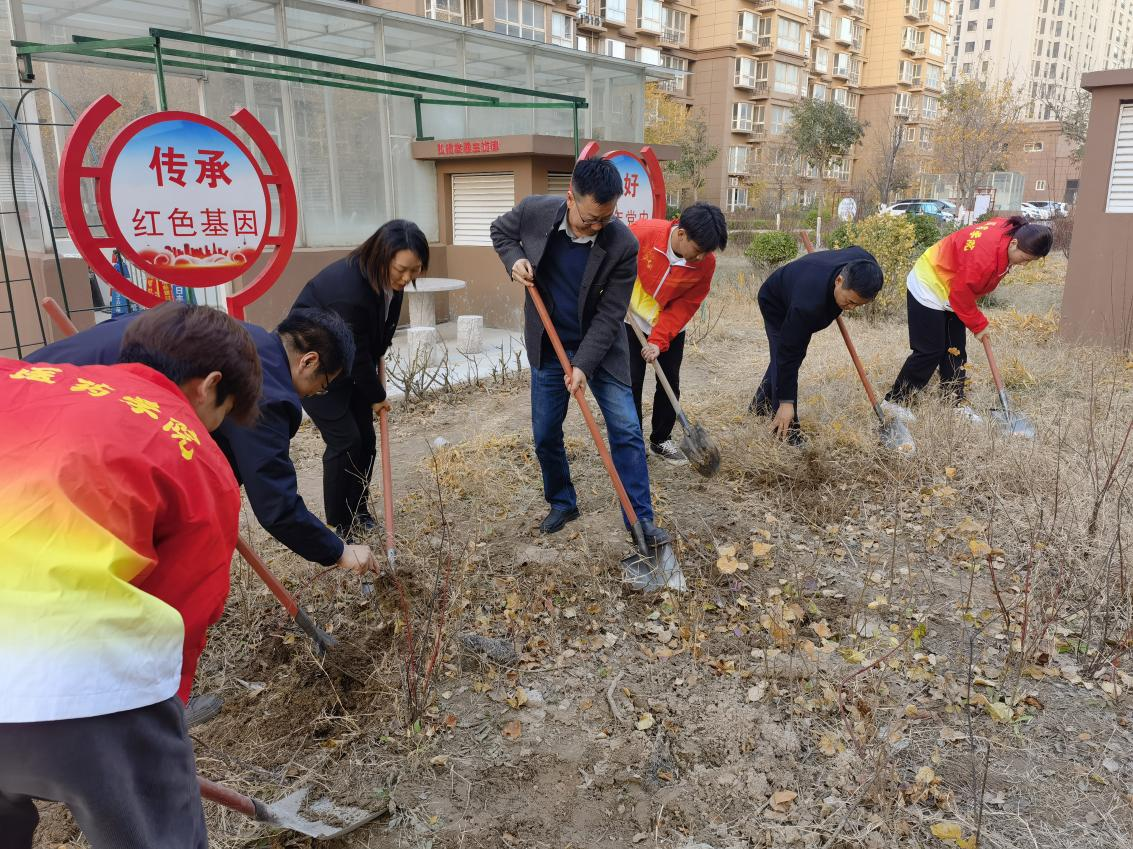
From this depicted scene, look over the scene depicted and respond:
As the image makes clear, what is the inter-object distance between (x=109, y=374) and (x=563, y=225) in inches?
89.4

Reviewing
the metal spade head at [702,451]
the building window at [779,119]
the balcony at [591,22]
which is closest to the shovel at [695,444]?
the metal spade head at [702,451]

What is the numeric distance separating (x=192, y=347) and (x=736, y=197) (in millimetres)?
39054

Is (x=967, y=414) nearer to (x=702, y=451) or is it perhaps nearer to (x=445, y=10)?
(x=702, y=451)

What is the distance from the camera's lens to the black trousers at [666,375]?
4355 millimetres

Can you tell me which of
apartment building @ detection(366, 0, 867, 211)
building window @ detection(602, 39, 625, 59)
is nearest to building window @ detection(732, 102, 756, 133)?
apartment building @ detection(366, 0, 867, 211)

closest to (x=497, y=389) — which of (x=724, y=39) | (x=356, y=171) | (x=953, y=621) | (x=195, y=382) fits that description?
(x=356, y=171)

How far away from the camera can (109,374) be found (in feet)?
4.16

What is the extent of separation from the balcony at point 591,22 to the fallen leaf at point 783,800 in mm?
31115

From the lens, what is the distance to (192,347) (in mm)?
1415

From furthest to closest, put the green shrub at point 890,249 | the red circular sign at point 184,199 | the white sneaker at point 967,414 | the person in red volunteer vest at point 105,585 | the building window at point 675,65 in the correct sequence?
the building window at point 675,65, the green shrub at point 890,249, the white sneaker at point 967,414, the red circular sign at point 184,199, the person in red volunteer vest at point 105,585

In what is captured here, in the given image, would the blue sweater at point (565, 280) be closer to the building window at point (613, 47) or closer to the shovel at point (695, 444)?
the shovel at point (695, 444)

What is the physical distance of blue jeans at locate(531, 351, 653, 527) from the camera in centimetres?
331

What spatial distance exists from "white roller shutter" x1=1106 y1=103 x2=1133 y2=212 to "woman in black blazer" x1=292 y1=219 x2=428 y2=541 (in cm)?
681

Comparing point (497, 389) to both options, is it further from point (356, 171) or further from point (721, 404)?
point (356, 171)
